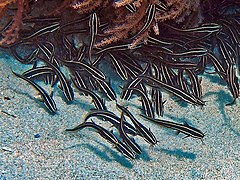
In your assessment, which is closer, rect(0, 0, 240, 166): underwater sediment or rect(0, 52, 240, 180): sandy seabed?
rect(0, 52, 240, 180): sandy seabed

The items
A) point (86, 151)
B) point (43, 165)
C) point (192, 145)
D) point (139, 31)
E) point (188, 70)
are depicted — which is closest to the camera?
point (43, 165)

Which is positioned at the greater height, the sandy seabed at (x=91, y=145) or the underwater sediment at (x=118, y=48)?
the underwater sediment at (x=118, y=48)

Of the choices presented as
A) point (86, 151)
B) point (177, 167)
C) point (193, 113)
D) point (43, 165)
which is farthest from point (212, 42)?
point (43, 165)

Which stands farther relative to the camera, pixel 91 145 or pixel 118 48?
pixel 118 48

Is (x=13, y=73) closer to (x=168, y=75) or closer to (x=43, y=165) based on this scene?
(x=43, y=165)

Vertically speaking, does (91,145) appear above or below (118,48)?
below

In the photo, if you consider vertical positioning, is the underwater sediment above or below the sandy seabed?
above

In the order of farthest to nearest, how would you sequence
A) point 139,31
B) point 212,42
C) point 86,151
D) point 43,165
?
1. point 212,42
2. point 139,31
3. point 86,151
4. point 43,165

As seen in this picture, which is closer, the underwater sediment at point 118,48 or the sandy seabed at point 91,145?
the sandy seabed at point 91,145
